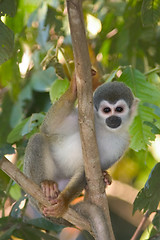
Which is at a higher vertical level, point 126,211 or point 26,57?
point 26,57

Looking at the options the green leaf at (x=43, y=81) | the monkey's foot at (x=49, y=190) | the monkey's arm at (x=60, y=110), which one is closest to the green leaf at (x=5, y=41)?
the monkey's arm at (x=60, y=110)

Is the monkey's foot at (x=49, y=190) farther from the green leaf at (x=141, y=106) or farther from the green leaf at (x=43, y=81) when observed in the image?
the green leaf at (x=43, y=81)

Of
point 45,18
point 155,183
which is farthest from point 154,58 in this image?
point 155,183

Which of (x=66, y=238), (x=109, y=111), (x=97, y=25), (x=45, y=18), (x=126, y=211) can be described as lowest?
(x=66, y=238)

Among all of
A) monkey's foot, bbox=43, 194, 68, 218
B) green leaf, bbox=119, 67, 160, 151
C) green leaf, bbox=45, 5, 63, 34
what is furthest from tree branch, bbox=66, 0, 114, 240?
green leaf, bbox=45, 5, 63, 34

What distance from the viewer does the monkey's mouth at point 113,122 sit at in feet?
8.96

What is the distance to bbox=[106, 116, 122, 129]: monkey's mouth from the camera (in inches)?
108

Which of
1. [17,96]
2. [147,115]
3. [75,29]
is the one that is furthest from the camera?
[17,96]

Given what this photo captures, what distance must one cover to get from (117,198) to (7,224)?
1329mm

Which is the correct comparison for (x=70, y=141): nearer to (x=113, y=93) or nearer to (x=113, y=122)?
(x=113, y=122)

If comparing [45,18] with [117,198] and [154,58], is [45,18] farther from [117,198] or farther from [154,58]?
[117,198]

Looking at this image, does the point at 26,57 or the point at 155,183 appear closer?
the point at 155,183

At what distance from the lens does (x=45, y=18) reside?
349 centimetres

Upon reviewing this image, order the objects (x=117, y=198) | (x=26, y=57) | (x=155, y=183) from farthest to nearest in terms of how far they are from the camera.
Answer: (x=26, y=57) < (x=117, y=198) < (x=155, y=183)
